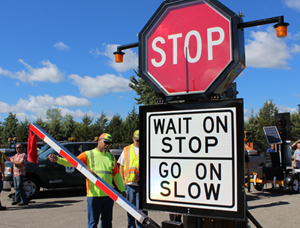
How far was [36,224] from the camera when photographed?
6828 mm

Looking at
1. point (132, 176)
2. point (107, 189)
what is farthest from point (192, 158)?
point (132, 176)

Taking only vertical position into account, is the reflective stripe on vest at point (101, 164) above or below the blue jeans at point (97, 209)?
above

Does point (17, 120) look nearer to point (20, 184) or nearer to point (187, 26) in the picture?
point (20, 184)

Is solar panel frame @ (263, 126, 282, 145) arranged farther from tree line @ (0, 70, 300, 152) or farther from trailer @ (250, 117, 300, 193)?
tree line @ (0, 70, 300, 152)

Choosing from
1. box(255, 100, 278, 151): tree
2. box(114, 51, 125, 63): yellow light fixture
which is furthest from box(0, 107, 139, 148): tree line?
box(114, 51, 125, 63): yellow light fixture

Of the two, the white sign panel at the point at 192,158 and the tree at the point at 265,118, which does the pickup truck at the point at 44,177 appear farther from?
the tree at the point at 265,118

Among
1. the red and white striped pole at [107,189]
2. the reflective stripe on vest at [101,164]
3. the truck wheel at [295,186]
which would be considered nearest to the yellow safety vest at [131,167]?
the reflective stripe on vest at [101,164]

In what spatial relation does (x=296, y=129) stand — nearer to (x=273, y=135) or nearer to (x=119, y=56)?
(x=273, y=135)

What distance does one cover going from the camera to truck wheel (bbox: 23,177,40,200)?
389 inches

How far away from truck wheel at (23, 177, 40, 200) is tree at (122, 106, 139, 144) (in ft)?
110

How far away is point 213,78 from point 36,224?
6.48 metres

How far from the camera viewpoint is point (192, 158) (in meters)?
1.75

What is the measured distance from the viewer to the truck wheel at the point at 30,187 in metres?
9.88

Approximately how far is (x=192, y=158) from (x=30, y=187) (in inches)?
373
